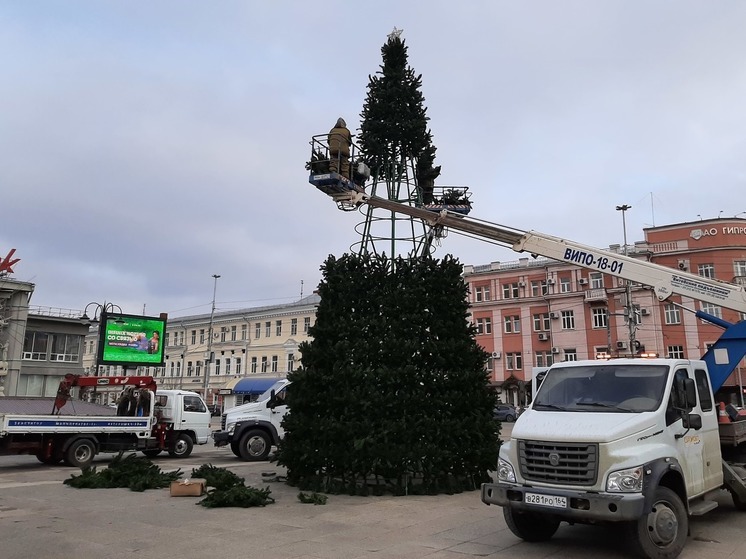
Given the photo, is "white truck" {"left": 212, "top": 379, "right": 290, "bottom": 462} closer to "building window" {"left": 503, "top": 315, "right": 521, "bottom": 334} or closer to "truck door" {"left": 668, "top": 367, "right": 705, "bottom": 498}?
"truck door" {"left": 668, "top": 367, "right": 705, "bottom": 498}

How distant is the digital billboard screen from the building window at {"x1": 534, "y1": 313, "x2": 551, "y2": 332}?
1312 inches

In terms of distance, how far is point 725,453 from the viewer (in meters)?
8.95

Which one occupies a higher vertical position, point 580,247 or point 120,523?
point 580,247

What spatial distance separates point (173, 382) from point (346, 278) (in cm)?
6415

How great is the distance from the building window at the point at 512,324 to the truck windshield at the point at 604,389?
1819 inches

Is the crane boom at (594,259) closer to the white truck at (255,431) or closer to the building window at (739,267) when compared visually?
the white truck at (255,431)

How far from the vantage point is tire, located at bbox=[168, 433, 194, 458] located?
63.4 feet

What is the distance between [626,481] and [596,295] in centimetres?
4491

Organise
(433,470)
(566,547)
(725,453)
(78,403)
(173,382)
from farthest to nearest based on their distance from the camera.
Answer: (173,382), (78,403), (433,470), (725,453), (566,547)

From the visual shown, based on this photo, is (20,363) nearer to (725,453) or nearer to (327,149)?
(327,149)

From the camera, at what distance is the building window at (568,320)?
164 feet

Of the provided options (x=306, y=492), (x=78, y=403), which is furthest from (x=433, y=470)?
(x=78, y=403)

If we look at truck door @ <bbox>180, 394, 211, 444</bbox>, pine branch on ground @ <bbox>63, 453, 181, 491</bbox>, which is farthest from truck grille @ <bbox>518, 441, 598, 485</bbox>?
truck door @ <bbox>180, 394, 211, 444</bbox>

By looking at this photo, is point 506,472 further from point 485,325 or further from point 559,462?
point 485,325
